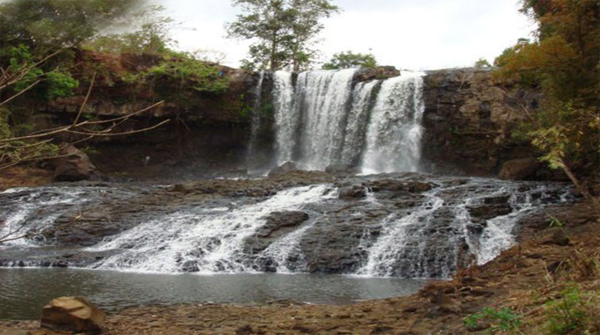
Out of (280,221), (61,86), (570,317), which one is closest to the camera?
(570,317)

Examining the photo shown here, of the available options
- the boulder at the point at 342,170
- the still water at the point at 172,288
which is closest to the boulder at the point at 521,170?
the boulder at the point at 342,170

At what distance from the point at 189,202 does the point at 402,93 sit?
11.8 meters

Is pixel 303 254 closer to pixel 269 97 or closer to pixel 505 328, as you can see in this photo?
pixel 505 328

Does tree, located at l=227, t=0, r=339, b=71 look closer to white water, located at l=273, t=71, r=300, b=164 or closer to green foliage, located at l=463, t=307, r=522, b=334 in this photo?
white water, located at l=273, t=71, r=300, b=164

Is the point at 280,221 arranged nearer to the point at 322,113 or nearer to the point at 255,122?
the point at 322,113

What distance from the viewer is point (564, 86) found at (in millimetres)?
14734

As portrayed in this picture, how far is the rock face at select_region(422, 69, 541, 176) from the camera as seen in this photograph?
23.0 metres

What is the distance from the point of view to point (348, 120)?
81.4 feet

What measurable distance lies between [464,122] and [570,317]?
69.3 ft

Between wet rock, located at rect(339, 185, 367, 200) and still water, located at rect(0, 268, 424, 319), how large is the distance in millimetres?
4925

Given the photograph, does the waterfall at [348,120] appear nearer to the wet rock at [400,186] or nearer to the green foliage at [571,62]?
the wet rock at [400,186]

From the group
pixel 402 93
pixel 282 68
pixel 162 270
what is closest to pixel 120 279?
pixel 162 270

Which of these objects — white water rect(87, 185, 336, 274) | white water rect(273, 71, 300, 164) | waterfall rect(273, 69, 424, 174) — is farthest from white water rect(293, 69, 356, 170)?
white water rect(87, 185, 336, 274)

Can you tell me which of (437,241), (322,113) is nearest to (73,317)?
(437,241)
